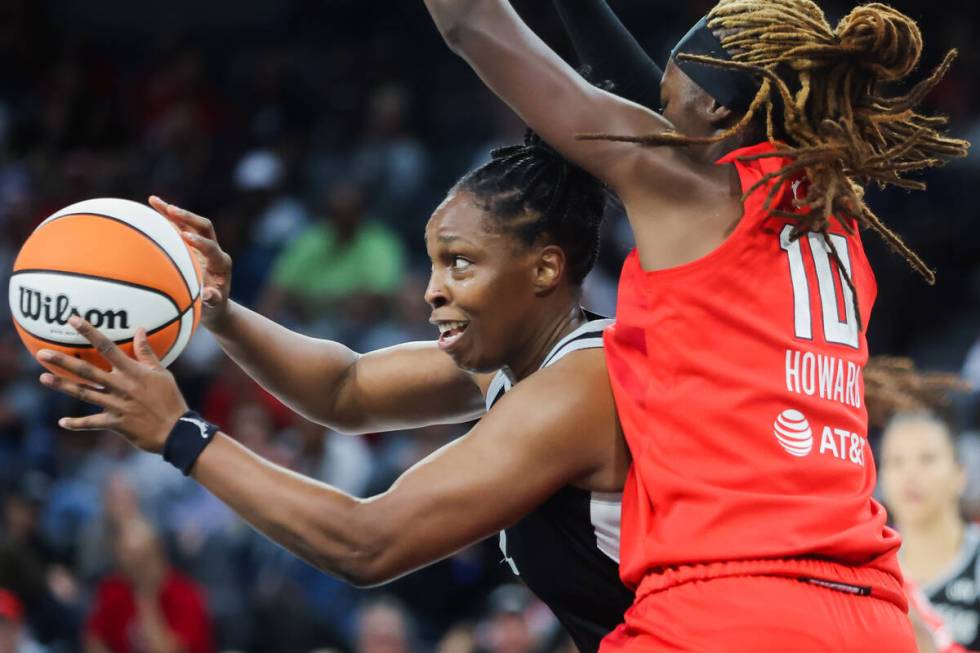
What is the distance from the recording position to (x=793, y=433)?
2.72 meters

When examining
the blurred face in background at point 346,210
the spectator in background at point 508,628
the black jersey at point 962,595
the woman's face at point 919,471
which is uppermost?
the woman's face at point 919,471

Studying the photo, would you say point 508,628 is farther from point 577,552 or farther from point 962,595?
point 577,552

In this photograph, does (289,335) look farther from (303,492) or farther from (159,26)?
(159,26)

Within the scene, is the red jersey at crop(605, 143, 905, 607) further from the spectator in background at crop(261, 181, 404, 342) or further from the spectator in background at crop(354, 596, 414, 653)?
the spectator in background at crop(261, 181, 404, 342)

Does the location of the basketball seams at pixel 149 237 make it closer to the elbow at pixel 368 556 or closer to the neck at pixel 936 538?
the elbow at pixel 368 556

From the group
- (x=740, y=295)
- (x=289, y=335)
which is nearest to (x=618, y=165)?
(x=740, y=295)

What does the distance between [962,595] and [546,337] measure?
7.97 ft

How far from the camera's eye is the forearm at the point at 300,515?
9.02ft

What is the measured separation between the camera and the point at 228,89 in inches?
439

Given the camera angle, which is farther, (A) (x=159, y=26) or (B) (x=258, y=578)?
(A) (x=159, y=26)

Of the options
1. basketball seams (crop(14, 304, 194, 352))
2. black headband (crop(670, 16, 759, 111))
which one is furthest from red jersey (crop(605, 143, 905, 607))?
basketball seams (crop(14, 304, 194, 352))

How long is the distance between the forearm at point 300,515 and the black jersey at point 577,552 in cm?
43

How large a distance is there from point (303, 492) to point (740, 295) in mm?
895

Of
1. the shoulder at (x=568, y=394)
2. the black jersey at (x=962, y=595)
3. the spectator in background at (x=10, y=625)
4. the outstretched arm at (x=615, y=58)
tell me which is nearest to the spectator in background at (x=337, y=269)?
the spectator in background at (x=10, y=625)
